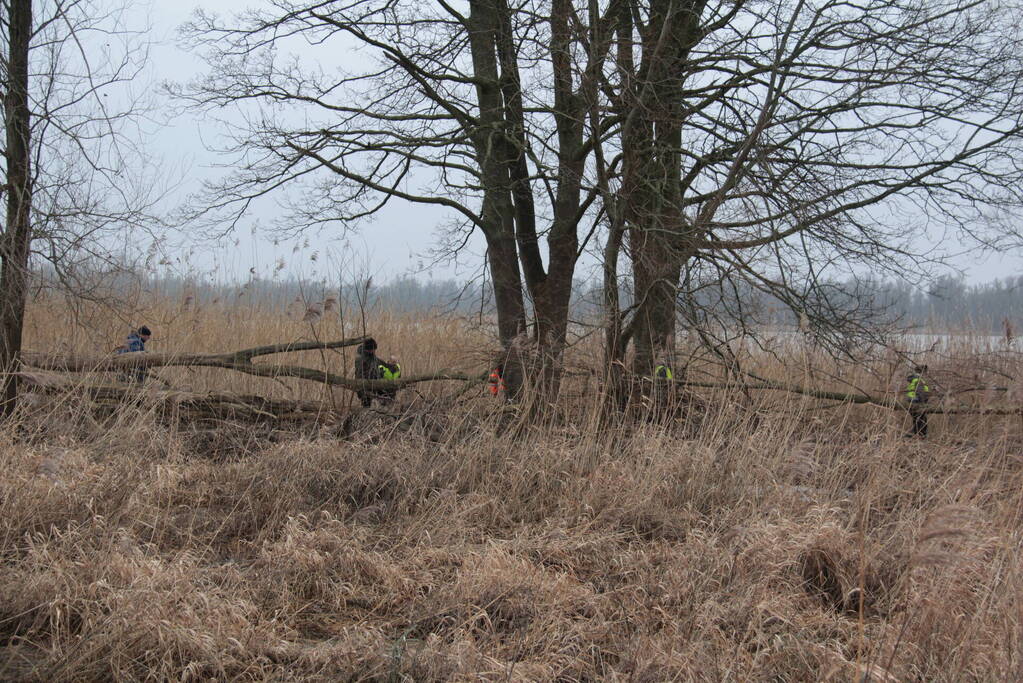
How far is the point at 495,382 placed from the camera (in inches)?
299

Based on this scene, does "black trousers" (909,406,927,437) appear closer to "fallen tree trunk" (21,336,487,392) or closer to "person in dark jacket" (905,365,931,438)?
"person in dark jacket" (905,365,931,438)

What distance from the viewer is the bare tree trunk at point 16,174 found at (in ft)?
20.6

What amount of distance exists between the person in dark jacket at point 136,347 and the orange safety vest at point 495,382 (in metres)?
3.06

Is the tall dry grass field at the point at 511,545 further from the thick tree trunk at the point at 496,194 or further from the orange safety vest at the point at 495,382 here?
the thick tree trunk at the point at 496,194

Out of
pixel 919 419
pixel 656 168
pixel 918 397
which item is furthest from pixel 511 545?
pixel 919 419

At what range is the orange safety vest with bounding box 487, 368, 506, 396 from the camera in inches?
290

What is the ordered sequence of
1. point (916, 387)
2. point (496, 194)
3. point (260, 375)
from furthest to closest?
point (496, 194), point (260, 375), point (916, 387)

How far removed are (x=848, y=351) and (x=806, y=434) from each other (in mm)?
1307

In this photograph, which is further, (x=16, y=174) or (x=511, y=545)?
(x=16, y=174)

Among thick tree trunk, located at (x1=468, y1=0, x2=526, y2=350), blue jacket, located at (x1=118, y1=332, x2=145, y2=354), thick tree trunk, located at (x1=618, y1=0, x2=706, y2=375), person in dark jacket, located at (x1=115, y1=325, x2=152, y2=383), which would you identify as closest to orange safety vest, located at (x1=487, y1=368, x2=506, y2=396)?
thick tree trunk, located at (x1=468, y1=0, x2=526, y2=350)

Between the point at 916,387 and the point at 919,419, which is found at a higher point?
the point at 916,387

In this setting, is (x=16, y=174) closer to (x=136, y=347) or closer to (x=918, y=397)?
(x=136, y=347)

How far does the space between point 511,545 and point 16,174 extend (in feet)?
15.6

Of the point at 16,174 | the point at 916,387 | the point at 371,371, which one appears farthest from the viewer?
the point at 371,371
